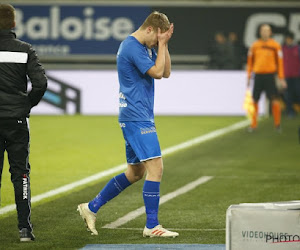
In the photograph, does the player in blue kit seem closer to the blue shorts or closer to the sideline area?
the blue shorts

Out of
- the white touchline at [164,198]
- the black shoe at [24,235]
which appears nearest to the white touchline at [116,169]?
the white touchline at [164,198]

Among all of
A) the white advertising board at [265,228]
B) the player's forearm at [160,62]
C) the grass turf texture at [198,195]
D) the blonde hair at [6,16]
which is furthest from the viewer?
the grass turf texture at [198,195]

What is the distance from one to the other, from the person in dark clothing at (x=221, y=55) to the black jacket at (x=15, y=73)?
19222mm

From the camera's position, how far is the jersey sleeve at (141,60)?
8.14 metres

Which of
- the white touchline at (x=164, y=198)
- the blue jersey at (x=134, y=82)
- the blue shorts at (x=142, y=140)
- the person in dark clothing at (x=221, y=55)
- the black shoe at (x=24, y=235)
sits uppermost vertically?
the blue jersey at (x=134, y=82)

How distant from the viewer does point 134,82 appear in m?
8.28

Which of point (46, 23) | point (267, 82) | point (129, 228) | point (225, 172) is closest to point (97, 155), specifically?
point (225, 172)

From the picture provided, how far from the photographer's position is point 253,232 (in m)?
6.45

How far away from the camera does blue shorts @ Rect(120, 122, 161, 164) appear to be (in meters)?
8.23

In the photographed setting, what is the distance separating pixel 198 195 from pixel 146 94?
3017mm

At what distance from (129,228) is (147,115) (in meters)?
1.12

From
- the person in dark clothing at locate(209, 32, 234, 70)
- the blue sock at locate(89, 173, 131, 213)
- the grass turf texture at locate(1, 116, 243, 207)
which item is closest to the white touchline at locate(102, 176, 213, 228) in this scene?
the blue sock at locate(89, 173, 131, 213)

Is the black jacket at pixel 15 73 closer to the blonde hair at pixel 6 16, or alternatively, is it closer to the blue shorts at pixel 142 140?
the blonde hair at pixel 6 16

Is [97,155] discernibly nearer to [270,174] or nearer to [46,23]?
[270,174]
